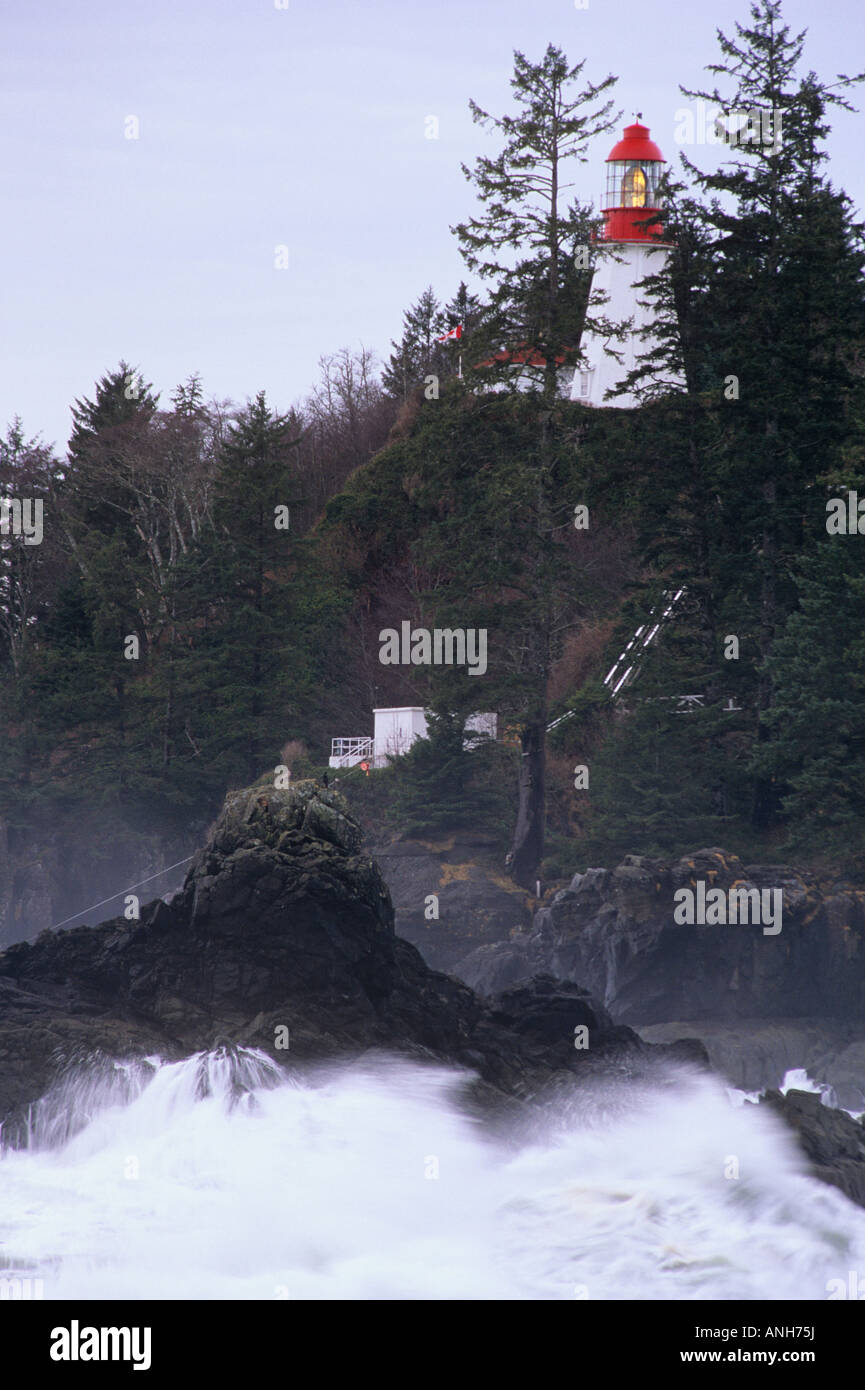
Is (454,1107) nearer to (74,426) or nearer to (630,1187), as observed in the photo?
(630,1187)

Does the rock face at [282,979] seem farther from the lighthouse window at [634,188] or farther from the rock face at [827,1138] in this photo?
the lighthouse window at [634,188]

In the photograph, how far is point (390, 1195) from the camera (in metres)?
16.3

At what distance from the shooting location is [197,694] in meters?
39.4

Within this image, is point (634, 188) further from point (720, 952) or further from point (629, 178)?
point (720, 952)

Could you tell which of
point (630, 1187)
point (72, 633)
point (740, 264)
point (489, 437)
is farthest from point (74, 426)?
point (630, 1187)

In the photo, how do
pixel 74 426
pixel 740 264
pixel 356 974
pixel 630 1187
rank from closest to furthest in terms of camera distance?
pixel 630 1187 → pixel 356 974 → pixel 740 264 → pixel 74 426

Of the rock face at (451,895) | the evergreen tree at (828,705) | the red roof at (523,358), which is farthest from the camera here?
the red roof at (523,358)

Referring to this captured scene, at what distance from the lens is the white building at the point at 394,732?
37.1 meters

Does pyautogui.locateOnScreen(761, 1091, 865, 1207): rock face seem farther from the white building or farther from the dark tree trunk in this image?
the white building

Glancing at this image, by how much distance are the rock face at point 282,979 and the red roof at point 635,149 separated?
34.7 metres

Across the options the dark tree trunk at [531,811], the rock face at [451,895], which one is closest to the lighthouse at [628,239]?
the dark tree trunk at [531,811]

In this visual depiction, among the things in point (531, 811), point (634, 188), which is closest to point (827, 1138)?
point (531, 811)

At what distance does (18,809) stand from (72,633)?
5.19m

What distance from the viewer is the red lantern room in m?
48.6
